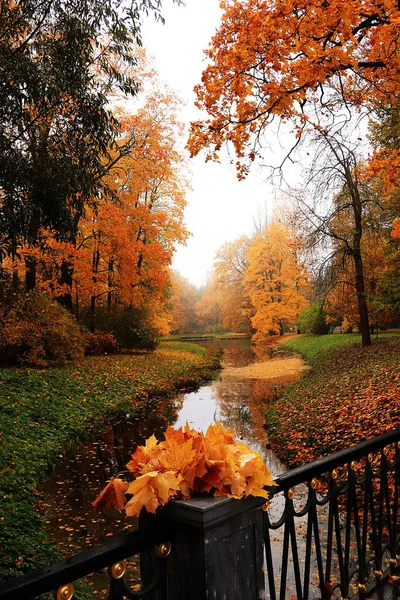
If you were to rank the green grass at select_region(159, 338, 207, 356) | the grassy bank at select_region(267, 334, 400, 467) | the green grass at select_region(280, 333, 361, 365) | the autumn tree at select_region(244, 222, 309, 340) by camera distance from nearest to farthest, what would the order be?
the grassy bank at select_region(267, 334, 400, 467) < the green grass at select_region(280, 333, 361, 365) < the green grass at select_region(159, 338, 207, 356) < the autumn tree at select_region(244, 222, 309, 340)

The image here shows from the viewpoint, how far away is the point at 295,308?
3562 centimetres

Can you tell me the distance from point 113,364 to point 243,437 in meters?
8.21

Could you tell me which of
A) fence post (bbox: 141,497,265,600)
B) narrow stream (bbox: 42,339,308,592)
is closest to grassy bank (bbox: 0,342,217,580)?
narrow stream (bbox: 42,339,308,592)

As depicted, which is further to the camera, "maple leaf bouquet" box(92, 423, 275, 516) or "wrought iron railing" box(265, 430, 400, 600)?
"wrought iron railing" box(265, 430, 400, 600)

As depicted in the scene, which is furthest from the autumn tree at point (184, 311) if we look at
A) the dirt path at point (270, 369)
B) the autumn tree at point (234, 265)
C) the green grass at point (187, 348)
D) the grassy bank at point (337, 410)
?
the grassy bank at point (337, 410)

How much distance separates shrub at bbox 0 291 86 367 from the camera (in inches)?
505

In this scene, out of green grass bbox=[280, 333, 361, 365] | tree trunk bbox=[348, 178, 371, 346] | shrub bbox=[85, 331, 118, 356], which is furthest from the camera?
green grass bbox=[280, 333, 361, 365]

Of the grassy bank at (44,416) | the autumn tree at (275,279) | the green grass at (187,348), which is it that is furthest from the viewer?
the autumn tree at (275,279)

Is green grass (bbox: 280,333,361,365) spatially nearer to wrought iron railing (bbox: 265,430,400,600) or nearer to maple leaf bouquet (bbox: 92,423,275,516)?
wrought iron railing (bbox: 265,430,400,600)

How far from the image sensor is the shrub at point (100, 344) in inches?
751

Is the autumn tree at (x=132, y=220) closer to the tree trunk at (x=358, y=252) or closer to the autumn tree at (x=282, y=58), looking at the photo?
the tree trunk at (x=358, y=252)

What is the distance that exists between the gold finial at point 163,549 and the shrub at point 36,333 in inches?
470

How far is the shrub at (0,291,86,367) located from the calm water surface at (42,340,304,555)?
11.2 ft

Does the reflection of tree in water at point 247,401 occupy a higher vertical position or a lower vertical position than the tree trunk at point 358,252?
lower
